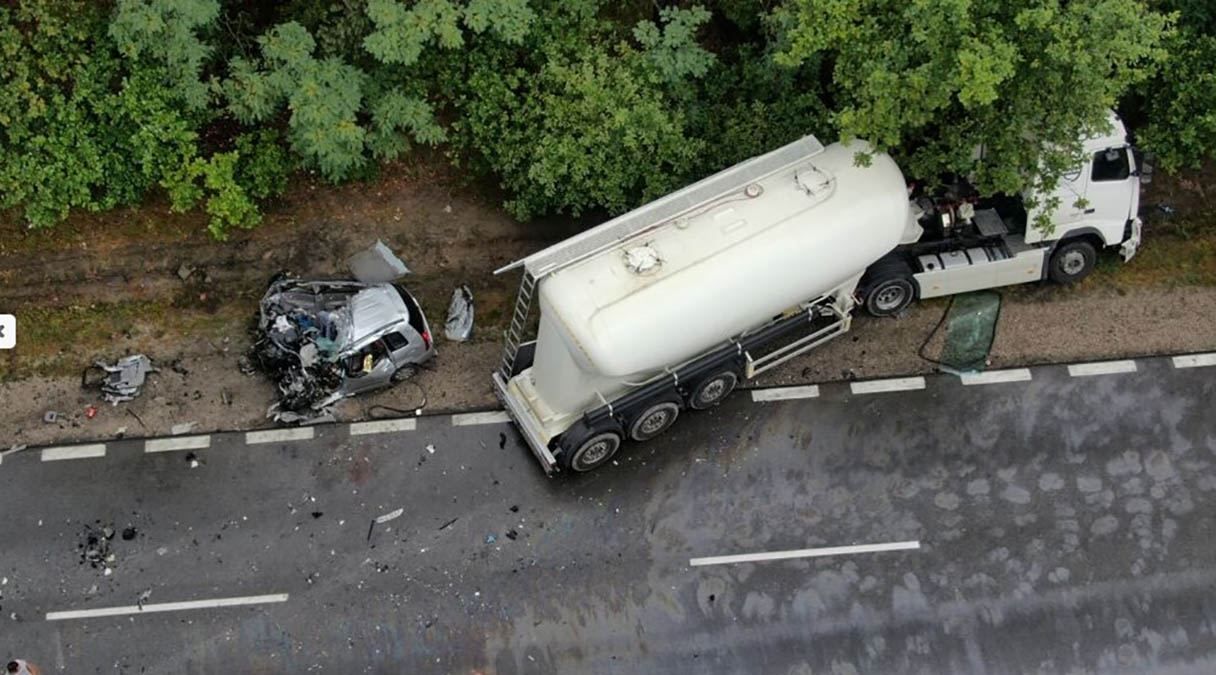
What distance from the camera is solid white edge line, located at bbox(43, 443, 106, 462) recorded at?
15.1m

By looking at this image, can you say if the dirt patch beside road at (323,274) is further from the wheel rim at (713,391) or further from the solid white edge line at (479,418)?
the wheel rim at (713,391)

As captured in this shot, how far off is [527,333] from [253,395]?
407cm

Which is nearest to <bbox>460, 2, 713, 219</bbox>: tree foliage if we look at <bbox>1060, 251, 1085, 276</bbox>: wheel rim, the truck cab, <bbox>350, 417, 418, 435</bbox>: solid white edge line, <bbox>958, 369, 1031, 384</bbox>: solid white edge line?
the truck cab

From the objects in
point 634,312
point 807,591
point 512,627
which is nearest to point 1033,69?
point 634,312

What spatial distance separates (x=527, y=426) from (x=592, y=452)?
3.10 ft

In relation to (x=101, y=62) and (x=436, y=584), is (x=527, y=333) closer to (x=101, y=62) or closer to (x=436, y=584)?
(x=436, y=584)

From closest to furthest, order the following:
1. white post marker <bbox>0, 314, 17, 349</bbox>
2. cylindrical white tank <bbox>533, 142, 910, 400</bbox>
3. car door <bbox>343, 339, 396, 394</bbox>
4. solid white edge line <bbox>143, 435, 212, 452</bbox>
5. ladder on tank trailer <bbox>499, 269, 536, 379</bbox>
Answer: cylindrical white tank <bbox>533, 142, 910, 400</bbox> < ladder on tank trailer <bbox>499, 269, 536, 379</bbox> < car door <bbox>343, 339, 396, 394</bbox> < solid white edge line <bbox>143, 435, 212, 452</bbox> < white post marker <bbox>0, 314, 17, 349</bbox>

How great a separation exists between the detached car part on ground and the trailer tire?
6.43 m

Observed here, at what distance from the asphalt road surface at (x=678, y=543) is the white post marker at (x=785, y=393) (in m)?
Answer: 0.07

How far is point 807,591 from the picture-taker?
557 inches

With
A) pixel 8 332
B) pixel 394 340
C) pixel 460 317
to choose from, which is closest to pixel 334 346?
pixel 394 340

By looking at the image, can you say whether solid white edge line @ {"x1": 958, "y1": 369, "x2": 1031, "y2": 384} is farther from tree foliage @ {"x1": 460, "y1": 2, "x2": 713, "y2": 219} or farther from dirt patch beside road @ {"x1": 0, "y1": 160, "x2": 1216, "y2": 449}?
tree foliage @ {"x1": 460, "y1": 2, "x2": 713, "y2": 219}

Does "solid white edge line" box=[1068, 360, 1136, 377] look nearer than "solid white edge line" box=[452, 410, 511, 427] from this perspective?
No

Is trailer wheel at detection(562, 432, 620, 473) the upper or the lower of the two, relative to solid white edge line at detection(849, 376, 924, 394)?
upper
